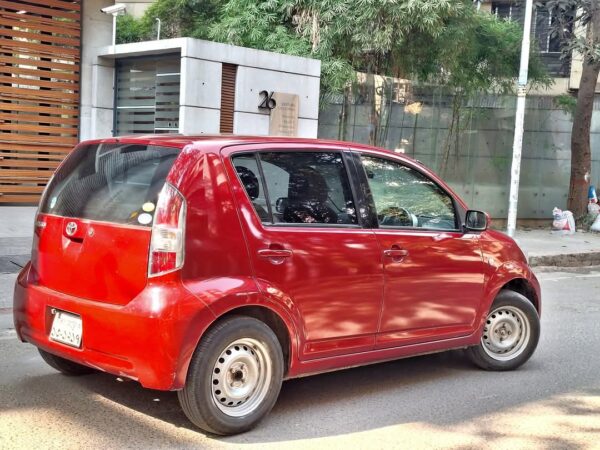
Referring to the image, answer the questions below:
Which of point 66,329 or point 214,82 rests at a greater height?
point 214,82

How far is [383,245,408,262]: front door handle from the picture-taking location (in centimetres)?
484

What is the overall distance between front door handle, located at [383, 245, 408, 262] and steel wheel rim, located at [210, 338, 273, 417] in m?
1.12

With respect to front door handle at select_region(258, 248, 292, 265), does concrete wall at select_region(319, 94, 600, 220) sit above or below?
above

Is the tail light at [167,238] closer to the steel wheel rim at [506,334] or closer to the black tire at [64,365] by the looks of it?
the black tire at [64,365]

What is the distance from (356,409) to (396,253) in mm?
1051

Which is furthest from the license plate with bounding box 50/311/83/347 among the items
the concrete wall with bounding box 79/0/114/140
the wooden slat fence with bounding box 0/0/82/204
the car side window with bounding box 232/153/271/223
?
the concrete wall with bounding box 79/0/114/140

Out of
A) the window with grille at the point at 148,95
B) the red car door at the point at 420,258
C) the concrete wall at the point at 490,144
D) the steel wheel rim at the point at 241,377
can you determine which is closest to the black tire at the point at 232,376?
the steel wheel rim at the point at 241,377

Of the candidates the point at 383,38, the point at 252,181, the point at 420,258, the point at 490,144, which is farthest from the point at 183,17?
the point at 252,181

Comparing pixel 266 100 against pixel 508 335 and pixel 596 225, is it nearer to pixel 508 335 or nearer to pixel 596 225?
pixel 596 225

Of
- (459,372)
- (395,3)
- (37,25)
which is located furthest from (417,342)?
(37,25)

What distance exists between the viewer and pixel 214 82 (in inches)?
514

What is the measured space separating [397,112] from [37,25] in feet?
25.0

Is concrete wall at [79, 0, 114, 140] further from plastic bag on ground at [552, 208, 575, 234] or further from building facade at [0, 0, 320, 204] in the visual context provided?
plastic bag on ground at [552, 208, 575, 234]

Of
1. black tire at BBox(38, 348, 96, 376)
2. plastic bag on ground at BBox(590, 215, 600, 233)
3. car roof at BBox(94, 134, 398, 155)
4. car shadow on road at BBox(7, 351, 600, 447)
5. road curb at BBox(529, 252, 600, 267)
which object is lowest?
road curb at BBox(529, 252, 600, 267)
